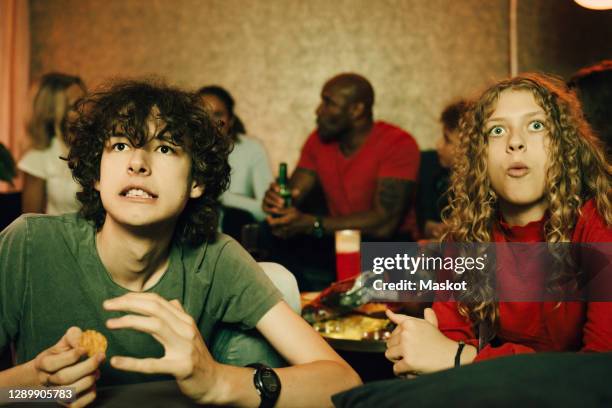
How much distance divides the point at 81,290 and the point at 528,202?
0.91 meters

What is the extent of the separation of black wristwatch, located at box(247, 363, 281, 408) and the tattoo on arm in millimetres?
2254

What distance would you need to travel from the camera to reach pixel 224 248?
4.45 feet

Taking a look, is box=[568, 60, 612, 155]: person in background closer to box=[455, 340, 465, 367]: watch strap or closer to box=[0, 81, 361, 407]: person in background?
box=[455, 340, 465, 367]: watch strap

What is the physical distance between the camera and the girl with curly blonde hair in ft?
4.40

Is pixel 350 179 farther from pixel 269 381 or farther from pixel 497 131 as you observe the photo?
pixel 269 381

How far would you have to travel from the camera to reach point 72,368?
93cm

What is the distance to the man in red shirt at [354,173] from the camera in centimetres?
321

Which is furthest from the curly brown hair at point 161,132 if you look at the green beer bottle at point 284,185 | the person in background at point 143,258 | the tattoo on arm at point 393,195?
the tattoo on arm at point 393,195

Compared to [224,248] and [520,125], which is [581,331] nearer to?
[520,125]

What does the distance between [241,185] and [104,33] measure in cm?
169

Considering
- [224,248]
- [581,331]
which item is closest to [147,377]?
[224,248]

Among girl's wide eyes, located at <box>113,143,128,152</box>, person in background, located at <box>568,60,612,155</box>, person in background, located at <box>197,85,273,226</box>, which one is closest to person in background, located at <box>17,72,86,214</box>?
person in background, located at <box>197,85,273,226</box>

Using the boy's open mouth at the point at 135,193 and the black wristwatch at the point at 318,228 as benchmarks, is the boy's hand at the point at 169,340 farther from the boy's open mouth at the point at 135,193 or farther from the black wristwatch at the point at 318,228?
the black wristwatch at the point at 318,228

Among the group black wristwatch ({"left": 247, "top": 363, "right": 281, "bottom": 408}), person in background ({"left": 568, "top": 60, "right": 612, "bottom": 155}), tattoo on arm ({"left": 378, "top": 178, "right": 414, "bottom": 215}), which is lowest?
black wristwatch ({"left": 247, "top": 363, "right": 281, "bottom": 408})
